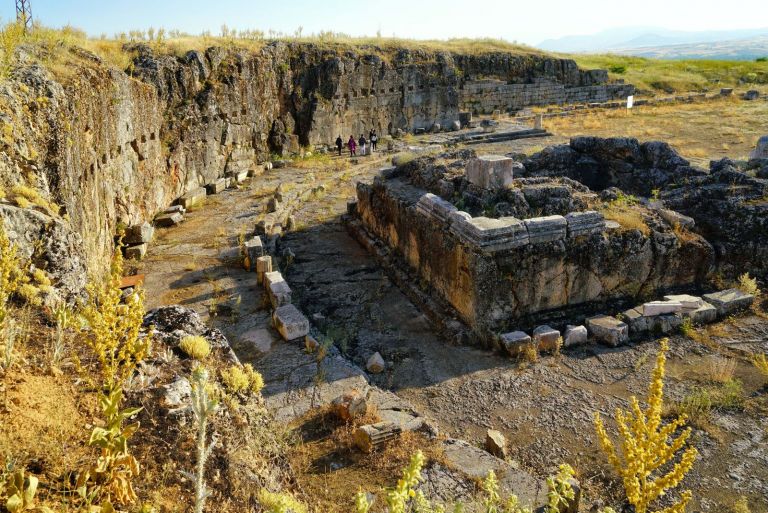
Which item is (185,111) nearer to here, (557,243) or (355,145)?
(355,145)

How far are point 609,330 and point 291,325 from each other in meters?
4.72

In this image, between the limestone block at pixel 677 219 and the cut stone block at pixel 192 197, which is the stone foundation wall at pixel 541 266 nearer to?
the limestone block at pixel 677 219

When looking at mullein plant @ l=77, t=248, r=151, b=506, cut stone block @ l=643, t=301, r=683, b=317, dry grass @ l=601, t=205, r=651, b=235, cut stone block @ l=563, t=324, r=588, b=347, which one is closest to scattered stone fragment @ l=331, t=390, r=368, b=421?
mullein plant @ l=77, t=248, r=151, b=506

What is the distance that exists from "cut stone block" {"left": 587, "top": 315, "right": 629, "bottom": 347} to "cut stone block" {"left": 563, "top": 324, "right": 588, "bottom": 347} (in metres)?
0.21

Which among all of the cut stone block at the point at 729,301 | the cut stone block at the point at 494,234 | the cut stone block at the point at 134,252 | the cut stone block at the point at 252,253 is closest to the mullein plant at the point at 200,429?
the cut stone block at the point at 494,234

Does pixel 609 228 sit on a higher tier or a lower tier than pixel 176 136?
lower

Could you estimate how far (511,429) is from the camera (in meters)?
6.62

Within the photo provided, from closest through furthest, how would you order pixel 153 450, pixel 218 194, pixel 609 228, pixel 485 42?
1. pixel 153 450
2. pixel 609 228
3. pixel 218 194
4. pixel 485 42

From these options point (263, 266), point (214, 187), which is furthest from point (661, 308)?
point (214, 187)

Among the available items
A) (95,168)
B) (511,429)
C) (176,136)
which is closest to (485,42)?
(176,136)

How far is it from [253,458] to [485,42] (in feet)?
109

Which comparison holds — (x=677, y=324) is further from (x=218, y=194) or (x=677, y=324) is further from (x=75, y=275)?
(x=218, y=194)

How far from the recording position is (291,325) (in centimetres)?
808

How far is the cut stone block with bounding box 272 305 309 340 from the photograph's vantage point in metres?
8.09
